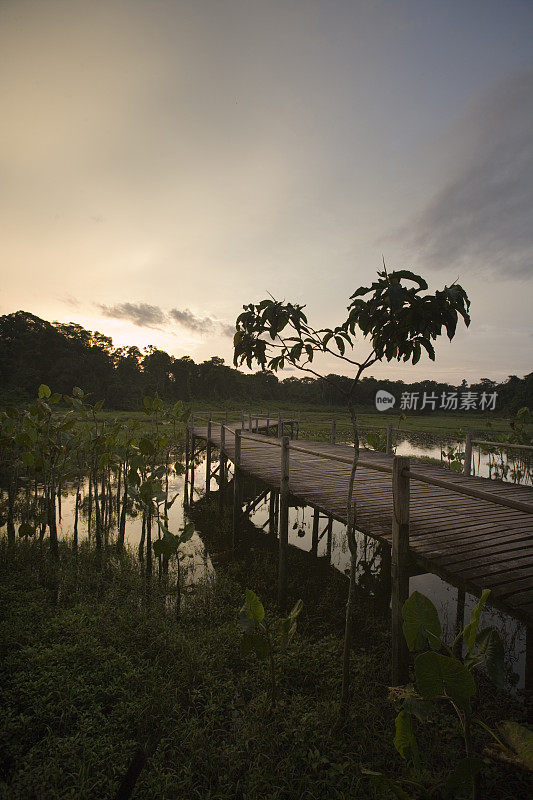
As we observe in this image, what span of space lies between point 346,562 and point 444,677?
6622 millimetres

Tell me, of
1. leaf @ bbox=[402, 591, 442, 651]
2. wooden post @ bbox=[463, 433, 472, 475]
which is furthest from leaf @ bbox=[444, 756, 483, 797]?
wooden post @ bbox=[463, 433, 472, 475]

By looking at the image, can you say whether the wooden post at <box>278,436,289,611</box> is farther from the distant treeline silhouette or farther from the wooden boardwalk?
the distant treeline silhouette

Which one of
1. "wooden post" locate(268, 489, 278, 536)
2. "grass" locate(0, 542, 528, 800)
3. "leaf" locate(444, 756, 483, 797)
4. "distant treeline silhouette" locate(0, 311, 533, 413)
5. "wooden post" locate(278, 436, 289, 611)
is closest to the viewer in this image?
"leaf" locate(444, 756, 483, 797)

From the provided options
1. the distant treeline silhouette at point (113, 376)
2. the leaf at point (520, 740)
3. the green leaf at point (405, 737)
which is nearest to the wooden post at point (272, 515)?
the green leaf at point (405, 737)

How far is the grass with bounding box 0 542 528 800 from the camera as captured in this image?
2752 millimetres

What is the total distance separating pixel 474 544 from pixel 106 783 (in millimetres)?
3981

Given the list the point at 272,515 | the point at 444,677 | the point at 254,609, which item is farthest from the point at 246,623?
the point at 272,515

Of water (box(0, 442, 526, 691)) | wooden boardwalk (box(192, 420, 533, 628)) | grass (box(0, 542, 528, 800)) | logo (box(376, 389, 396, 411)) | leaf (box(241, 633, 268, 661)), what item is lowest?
water (box(0, 442, 526, 691))

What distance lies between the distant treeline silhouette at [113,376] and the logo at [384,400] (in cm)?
405

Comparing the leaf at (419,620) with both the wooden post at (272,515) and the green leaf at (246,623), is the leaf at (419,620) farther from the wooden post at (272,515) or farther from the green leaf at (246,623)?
the wooden post at (272,515)

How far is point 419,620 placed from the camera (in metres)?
2.18

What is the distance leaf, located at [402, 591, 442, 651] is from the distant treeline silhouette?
43.5 m

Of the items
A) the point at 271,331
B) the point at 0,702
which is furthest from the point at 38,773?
the point at 271,331

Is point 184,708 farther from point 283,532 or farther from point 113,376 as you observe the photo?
point 113,376
